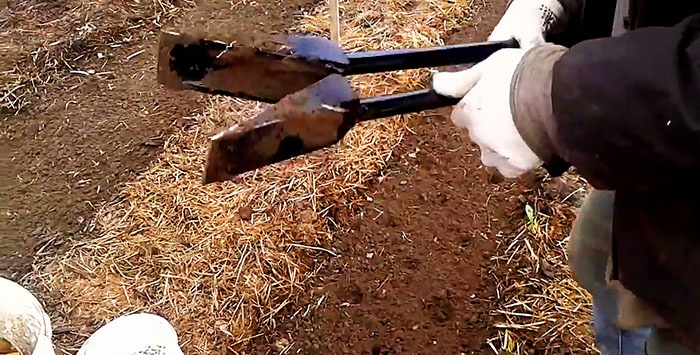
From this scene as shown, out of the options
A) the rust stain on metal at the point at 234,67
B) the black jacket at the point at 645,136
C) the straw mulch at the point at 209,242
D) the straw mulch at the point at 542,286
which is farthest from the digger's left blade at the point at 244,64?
the straw mulch at the point at 542,286

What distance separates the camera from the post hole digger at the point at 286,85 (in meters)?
1.11

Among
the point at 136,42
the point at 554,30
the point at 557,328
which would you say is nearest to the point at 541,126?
the point at 554,30

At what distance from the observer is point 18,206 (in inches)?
91.2

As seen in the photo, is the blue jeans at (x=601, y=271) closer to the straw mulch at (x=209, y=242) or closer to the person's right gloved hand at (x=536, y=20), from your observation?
the person's right gloved hand at (x=536, y=20)

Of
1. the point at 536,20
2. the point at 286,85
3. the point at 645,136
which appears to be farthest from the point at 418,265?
the point at 645,136

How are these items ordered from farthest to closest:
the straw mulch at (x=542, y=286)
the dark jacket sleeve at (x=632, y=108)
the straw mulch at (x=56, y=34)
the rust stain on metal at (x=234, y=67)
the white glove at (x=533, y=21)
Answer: the straw mulch at (x=56, y=34) < the straw mulch at (x=542, y=286) < the white glove at (x=533, y=21) < the rust stain on metal at (x=234, y=67) < the dark jacket sleeve at (x=632, y=108)

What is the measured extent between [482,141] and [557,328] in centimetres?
94

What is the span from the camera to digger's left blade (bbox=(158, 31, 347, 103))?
1.20 m

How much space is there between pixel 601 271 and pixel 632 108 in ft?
1.91

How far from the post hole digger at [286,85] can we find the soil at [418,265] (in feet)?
2.77

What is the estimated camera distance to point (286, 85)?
4.04ft

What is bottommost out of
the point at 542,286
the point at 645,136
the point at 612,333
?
the point at 542,286

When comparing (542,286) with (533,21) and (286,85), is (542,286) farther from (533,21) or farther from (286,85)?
(286,85)

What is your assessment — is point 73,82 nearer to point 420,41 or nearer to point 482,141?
point 420,41
